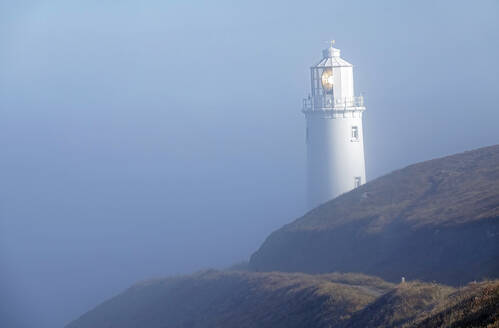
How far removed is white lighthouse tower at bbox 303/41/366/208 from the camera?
100 feet

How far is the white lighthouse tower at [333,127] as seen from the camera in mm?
30594

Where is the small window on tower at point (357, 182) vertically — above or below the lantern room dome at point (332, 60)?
below

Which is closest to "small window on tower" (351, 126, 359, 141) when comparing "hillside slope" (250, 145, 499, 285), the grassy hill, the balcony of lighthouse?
the balcony of lighthouse

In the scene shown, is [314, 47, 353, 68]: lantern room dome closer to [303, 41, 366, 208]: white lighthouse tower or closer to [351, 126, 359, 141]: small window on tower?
[303, 41, 366, 208]: white lighthouse tower

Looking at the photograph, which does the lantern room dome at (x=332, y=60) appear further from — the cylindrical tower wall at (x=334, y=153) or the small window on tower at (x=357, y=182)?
the small window on tower at (x=357, y=182)

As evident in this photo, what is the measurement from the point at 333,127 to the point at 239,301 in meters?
12.3

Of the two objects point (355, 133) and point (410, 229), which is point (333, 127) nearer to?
point (355, 133)

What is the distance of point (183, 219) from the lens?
65.9m

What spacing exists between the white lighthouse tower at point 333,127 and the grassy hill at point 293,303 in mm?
7392

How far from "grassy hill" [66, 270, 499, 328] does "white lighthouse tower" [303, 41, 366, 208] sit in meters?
7.39

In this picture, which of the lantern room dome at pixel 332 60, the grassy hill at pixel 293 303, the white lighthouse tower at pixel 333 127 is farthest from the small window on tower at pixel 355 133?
the grassy hill at pixel 293 303

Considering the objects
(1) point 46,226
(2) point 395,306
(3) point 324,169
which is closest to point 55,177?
(1) point 46,226

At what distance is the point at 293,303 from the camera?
54.9 feet

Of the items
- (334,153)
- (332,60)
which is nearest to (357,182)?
(334,153)
